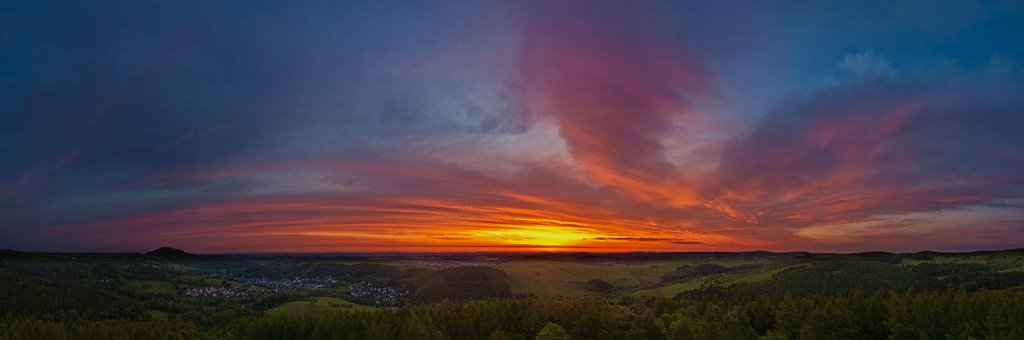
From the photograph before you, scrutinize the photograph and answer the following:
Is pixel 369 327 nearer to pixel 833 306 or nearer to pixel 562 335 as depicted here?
pixel 562 335

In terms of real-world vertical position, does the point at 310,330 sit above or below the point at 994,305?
→ below

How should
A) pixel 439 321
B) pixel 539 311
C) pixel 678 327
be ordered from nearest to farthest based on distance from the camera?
pixel 678 327 < pixel 439 321 < pixel 539 311

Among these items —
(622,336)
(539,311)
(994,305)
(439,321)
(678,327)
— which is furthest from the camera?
(539,311)

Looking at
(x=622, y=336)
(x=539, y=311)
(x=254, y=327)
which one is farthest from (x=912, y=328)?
(x=254, y=327)

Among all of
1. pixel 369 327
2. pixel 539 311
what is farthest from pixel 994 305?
pixel 369 327

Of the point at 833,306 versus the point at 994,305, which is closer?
the point at 994,305

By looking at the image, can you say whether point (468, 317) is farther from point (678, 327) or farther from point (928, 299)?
point (928, 299)
